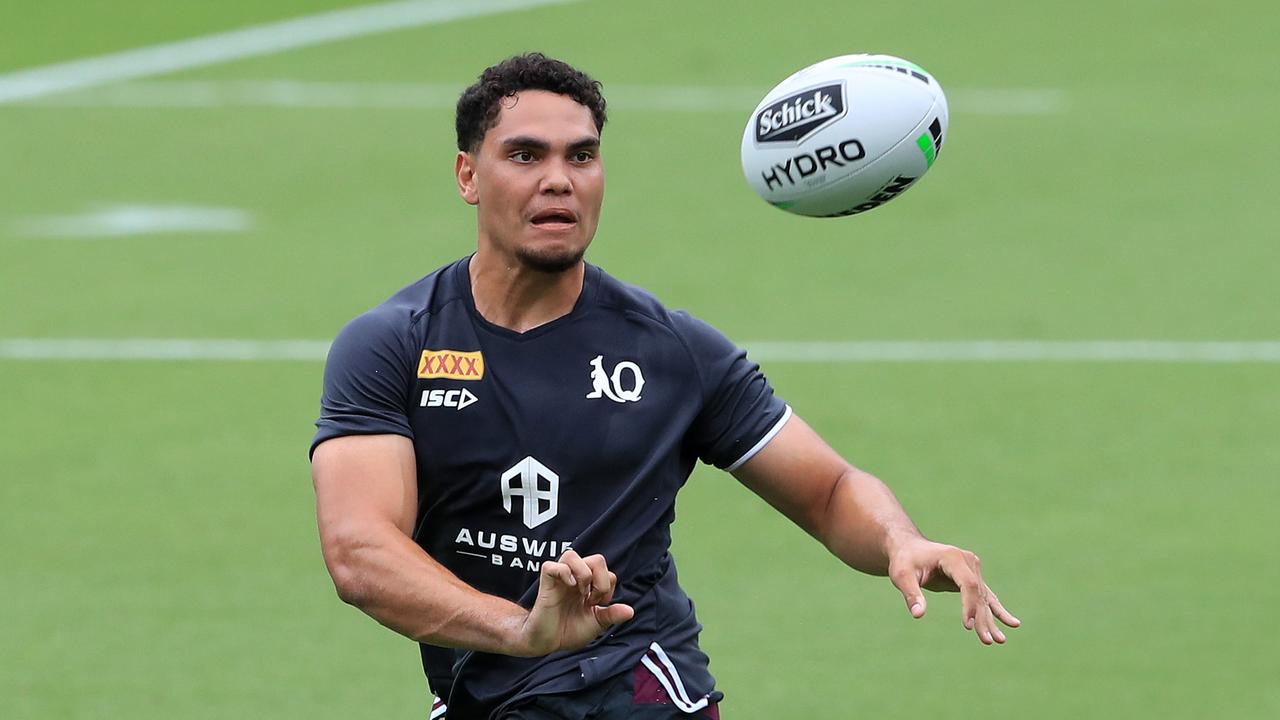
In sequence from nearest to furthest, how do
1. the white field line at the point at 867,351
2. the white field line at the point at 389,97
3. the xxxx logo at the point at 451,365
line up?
1. the xxxx logo at the point at 451,365
2. the white field line at the point at 867,351
3. the white field line at the point at 389,97

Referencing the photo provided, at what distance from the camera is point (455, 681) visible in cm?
670

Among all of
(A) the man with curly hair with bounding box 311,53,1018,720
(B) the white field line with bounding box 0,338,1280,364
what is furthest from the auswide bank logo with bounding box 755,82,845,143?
(B) the white field line with bounding box 0,338,1280,364

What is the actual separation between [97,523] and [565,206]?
20.8 feet

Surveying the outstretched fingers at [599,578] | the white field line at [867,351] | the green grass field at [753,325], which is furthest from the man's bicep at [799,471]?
the white field line at [867,351]

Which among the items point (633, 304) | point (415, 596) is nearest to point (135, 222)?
point (633, 304)

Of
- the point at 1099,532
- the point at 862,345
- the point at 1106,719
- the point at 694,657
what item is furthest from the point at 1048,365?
the point at 694,657

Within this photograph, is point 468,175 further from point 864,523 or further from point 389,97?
point 389,97

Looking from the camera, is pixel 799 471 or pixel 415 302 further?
pixel 799 471

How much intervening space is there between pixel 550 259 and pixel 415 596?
109cm

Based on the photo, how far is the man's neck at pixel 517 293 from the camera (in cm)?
668

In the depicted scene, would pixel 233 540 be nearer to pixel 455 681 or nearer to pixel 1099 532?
pixel 1099 532

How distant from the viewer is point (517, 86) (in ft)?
21.6

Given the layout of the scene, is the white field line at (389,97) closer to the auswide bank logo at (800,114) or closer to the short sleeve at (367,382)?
the auswide bank logo at (800,114)

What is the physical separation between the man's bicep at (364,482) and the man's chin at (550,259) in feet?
1.99
